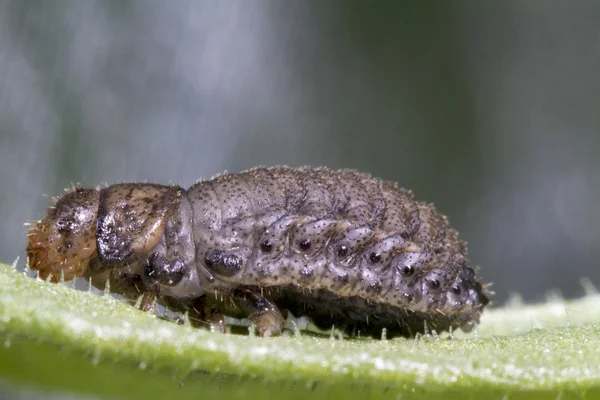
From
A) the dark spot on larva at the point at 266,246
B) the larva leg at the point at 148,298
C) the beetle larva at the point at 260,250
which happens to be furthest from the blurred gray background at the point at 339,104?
the dark spot on larva at the point at 266,246

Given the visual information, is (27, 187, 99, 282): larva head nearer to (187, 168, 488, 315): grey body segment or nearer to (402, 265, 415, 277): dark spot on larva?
(187, 168, 488, 315): grey body segment

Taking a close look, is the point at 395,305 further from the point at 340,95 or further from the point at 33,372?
the point at 340,95

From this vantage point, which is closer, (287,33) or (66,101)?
(66,101)

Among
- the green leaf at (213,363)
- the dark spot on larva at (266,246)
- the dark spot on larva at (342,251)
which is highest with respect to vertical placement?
the dark spot on larva at (342,251)

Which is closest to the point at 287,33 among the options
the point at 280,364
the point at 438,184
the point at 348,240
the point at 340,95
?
the point at 340,95

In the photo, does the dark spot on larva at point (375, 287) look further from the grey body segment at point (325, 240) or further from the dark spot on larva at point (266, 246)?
the dark spot on larva at point (266, 246)

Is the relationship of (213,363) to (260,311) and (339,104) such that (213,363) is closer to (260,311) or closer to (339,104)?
(260,311)

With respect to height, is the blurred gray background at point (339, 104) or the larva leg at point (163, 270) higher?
the blurred gray background at point (339, 104)
